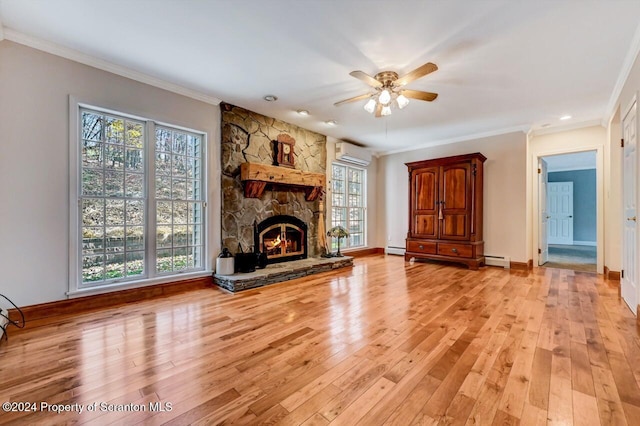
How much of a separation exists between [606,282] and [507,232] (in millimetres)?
1480

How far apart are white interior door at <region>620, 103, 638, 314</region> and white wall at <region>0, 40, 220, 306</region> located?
18.8 feet

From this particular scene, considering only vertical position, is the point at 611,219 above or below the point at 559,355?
above

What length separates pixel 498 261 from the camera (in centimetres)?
533

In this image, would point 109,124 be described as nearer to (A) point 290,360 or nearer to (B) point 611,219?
(A) point 290,360

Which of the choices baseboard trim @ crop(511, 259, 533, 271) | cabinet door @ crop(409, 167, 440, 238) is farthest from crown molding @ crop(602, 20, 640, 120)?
baseboard trim @ crop(511, 259, 533, 271)

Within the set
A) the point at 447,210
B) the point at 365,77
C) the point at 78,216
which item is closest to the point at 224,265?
the point at 78,216

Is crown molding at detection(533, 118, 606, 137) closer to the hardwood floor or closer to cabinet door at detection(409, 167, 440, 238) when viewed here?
cabinet door at detection(409, 167, 440, 238)

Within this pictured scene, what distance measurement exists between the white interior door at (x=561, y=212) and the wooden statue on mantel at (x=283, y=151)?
965cm

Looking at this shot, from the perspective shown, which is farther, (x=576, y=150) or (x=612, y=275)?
(x=576, y=150)

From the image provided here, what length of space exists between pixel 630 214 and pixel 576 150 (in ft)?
8.20

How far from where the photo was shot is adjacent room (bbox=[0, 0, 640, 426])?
65.4 inches

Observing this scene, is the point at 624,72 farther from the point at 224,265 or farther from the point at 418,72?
the point at 224,265

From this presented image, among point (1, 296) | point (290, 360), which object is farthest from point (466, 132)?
point (1, 296)

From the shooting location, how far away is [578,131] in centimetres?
496
